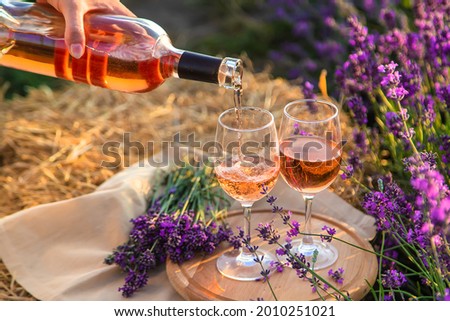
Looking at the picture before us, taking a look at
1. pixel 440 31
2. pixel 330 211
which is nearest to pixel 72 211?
pixel 330 211

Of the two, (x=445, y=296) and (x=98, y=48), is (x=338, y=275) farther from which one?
(x=98, y=48)

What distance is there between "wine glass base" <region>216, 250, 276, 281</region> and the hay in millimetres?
768

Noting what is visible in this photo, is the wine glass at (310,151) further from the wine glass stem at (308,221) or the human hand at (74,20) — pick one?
the human hand at (74,20)

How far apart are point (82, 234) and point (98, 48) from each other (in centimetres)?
66

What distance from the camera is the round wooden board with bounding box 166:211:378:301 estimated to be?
5.97ft

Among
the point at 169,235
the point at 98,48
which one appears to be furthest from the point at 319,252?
the point at 98,48

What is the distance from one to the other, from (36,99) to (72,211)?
1183 millimetres

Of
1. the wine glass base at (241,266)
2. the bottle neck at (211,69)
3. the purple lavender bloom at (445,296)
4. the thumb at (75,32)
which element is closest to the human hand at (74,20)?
the thumb at (75,32)

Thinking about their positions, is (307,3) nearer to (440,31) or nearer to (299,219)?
(440,31)

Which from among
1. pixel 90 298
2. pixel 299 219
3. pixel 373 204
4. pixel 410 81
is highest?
pixel 410 81

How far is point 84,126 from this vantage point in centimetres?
296

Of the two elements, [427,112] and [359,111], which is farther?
[359,111]

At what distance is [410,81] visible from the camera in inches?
81.4

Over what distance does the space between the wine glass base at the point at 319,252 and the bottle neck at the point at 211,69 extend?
54 centimetres
